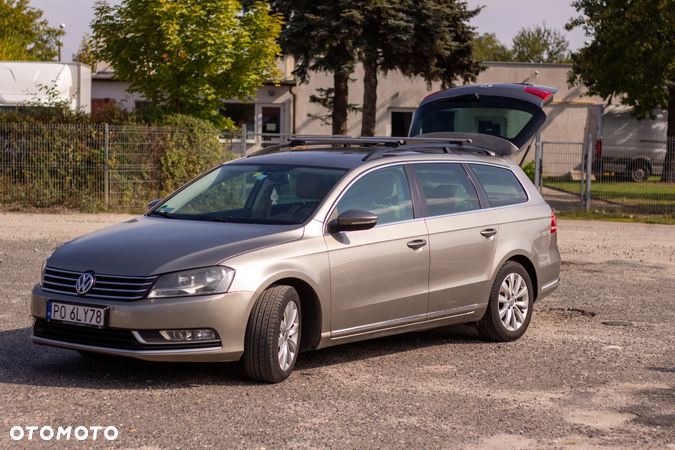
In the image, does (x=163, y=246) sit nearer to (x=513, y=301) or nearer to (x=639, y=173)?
(x=513, y=301)

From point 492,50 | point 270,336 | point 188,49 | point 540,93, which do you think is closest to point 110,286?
point 270,336

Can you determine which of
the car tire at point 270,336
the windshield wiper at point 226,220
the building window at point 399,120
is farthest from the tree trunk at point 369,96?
the car tire at point 270,336

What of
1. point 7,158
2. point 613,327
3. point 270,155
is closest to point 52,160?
A: point 7,158

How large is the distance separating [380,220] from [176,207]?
1.68m

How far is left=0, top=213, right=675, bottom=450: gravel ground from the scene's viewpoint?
4.81 metres

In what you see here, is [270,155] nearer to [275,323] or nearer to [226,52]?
[275,323]

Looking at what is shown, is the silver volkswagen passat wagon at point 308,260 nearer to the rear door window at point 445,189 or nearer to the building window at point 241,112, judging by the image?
the rear door window at point 445,189

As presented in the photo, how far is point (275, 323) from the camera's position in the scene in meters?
5.71

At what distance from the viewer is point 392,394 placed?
5.72 meters

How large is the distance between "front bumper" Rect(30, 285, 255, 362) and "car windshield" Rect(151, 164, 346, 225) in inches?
39.6

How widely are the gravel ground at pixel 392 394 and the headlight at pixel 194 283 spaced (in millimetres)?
673

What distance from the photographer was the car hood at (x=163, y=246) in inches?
219

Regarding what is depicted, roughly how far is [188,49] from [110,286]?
15522 millimetres

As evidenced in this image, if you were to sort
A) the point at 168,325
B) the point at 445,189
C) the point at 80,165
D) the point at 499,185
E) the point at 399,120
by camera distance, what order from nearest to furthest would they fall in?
the point at 168,325 → the point at 445,189 → the point at 499,185 → the point at 80,165 → the point at 399,120
